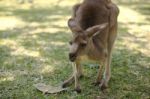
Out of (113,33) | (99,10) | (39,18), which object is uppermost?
(99,10)

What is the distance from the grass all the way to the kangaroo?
0.93 feet

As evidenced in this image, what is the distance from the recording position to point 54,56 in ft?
18.7

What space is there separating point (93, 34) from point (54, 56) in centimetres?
193

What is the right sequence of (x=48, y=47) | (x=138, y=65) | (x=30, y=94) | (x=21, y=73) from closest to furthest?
(x=30, y=94) → (x=21, y=73) → (x=138, y=65) → (x=48, y=47)

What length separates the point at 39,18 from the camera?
8.84 meters

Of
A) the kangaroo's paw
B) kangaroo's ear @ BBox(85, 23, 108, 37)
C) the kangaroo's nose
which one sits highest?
kangaroo's ear @ BBox(85, 23, 108, 37)

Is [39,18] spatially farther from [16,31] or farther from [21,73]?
[21,73]

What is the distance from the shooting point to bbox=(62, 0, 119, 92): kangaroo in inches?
148

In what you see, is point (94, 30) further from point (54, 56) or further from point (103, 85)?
point (54, 56)

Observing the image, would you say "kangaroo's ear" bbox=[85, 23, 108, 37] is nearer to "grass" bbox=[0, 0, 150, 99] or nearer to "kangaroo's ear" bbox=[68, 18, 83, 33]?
"kangaroo's ear" bbox=[68, 18, 83, 33]

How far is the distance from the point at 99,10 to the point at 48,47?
215cm

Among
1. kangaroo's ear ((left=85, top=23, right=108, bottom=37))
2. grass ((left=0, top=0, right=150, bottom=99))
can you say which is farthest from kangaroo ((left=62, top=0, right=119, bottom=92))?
grass ((left=0, top=0, right=150, bottom=99))

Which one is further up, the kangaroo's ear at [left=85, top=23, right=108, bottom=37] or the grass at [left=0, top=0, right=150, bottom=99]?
the kangaroo's ear at [left=85, top=23, right=108, bottom=37]

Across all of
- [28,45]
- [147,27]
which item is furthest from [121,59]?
[147,27]
